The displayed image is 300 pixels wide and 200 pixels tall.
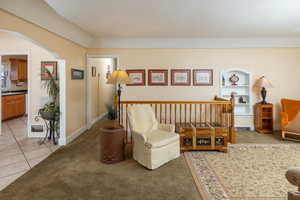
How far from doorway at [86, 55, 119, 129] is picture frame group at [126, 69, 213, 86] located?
2.36 ft

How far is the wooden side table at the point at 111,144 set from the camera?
2.92 metres

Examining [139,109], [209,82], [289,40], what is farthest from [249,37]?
[139,109]

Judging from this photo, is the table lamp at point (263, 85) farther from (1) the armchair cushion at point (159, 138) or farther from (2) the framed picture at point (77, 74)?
(2) the framed picture at point (77, 74)

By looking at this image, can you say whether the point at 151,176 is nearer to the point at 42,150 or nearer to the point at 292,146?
the point at 42,150

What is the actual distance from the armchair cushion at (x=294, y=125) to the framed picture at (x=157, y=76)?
318 centimetres

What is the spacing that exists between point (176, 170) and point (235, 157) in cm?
127

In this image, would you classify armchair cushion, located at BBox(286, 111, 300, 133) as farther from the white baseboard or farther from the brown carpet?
the white baseboard

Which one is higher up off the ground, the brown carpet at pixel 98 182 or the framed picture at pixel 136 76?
the framed picture at pixel 136 76

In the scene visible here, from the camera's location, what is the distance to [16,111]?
6.59 metres

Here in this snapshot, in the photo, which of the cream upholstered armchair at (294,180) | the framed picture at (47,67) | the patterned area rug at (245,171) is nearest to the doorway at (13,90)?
the framed picture at (47,67)

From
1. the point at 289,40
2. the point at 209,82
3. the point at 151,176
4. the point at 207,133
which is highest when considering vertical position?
the point at 289,40

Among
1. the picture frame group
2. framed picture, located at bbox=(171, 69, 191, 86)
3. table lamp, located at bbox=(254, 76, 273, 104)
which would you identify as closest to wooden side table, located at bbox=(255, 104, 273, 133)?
table lamp, located at bbox=(254, 76, 273, 104)

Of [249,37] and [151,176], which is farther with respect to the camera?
[249,37]

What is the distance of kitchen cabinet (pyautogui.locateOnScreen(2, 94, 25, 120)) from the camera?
6.08m
